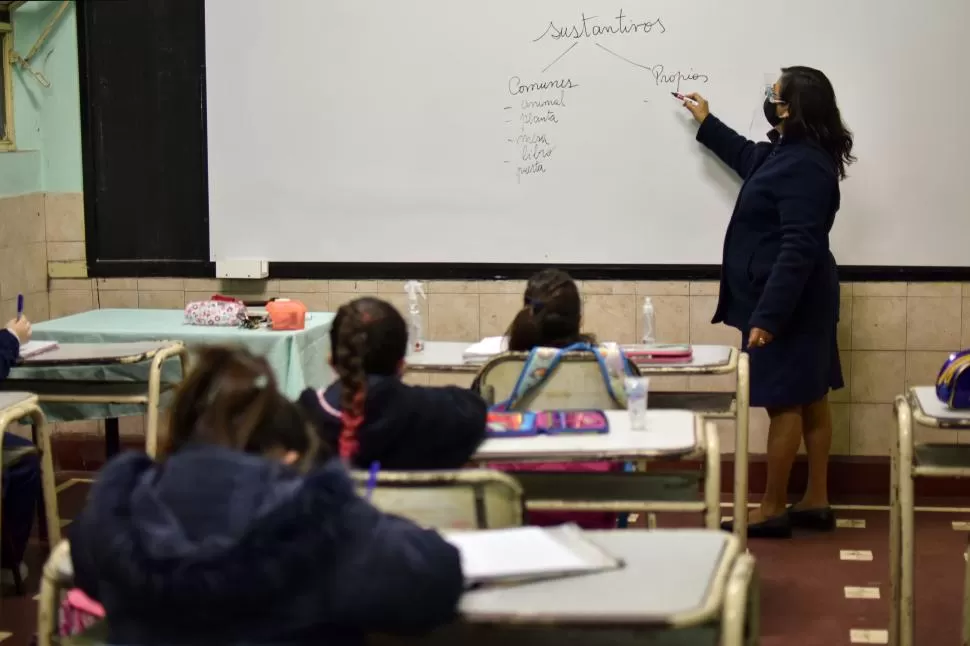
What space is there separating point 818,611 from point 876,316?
1580 mm

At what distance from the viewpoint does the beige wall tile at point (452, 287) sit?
5.39 meters

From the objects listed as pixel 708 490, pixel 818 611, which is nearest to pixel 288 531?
pixel 708 490

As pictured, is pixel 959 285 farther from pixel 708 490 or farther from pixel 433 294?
pixel 708 490

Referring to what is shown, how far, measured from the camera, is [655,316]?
5305 millimetres

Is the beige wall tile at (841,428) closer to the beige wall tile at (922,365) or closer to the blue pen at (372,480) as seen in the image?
the beige wall tile at (922,365)

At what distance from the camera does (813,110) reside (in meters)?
4.49

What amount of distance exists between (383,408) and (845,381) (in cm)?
308

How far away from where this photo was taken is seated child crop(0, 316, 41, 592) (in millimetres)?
3984

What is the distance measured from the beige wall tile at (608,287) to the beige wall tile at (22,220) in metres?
2.33

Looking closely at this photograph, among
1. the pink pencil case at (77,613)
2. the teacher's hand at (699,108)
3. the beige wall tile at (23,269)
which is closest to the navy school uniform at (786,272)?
the teacher's hand at (699,108)

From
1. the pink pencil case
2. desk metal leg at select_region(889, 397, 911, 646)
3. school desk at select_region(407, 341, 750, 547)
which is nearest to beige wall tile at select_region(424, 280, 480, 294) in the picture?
school desk at select_region(407, 341, 750, 547)

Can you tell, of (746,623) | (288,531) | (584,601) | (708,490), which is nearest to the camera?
(288,531)

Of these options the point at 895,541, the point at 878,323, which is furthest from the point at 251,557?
the point at 878,323

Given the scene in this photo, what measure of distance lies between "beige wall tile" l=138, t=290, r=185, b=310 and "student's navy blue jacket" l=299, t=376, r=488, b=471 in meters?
3.04
